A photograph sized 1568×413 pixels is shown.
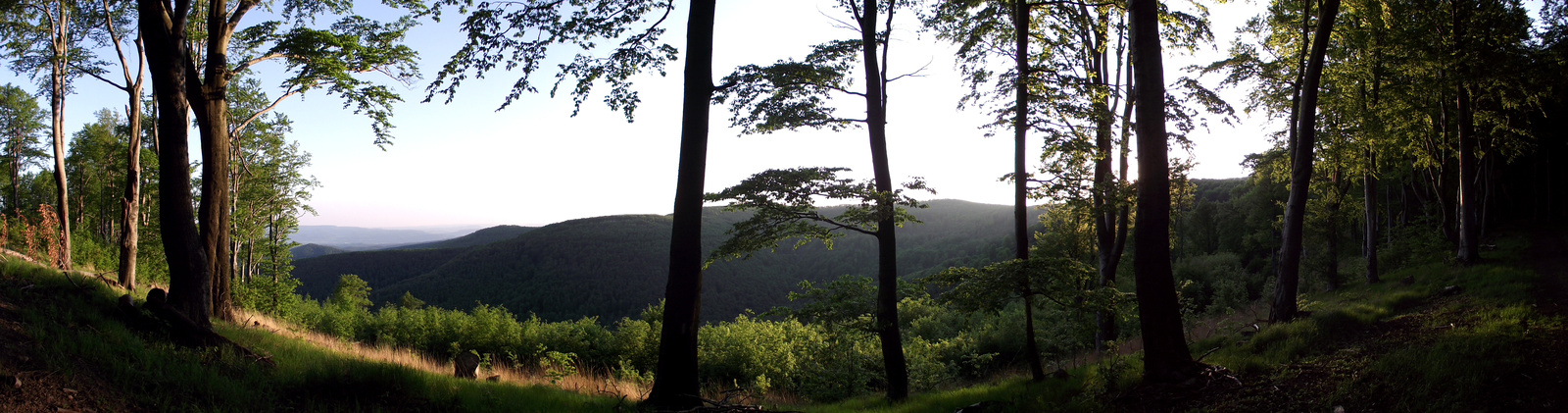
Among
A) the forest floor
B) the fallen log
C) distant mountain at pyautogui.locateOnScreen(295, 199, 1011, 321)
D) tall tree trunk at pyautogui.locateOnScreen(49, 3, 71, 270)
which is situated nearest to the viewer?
the forest floor

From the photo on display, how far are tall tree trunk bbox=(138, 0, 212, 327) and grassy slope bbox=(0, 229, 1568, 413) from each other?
25.7 inches

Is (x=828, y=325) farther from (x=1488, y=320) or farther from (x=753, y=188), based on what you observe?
(x=1488, y=320)

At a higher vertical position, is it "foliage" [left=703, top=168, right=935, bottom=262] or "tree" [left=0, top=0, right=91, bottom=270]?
"tree" [left=0, top=0, right=91, bottom=270]

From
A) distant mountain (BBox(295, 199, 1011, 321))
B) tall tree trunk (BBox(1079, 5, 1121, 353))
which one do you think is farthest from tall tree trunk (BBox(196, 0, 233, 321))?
distant mountain (BBox(295, 199, 1011, 321))

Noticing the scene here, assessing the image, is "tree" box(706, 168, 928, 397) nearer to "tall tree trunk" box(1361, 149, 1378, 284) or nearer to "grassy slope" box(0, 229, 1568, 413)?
"grassy slope" box(0, 229, 1568, 413)

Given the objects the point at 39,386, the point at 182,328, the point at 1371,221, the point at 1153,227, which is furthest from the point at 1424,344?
the point at 1371,221

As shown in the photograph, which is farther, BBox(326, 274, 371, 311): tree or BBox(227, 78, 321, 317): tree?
BBox(326, 274, 371, 311): tree

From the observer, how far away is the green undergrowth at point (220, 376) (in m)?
4.91

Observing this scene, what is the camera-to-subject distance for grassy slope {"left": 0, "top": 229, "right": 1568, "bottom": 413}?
4812 mm

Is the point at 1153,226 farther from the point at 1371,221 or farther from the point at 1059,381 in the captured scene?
the point at 1371,221

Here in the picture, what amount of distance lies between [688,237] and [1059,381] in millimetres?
5119

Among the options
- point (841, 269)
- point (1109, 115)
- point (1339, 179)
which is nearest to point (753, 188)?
point (1109, 115)

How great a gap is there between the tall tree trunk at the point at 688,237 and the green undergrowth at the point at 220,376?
0.74m

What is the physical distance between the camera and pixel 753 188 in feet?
31.0
